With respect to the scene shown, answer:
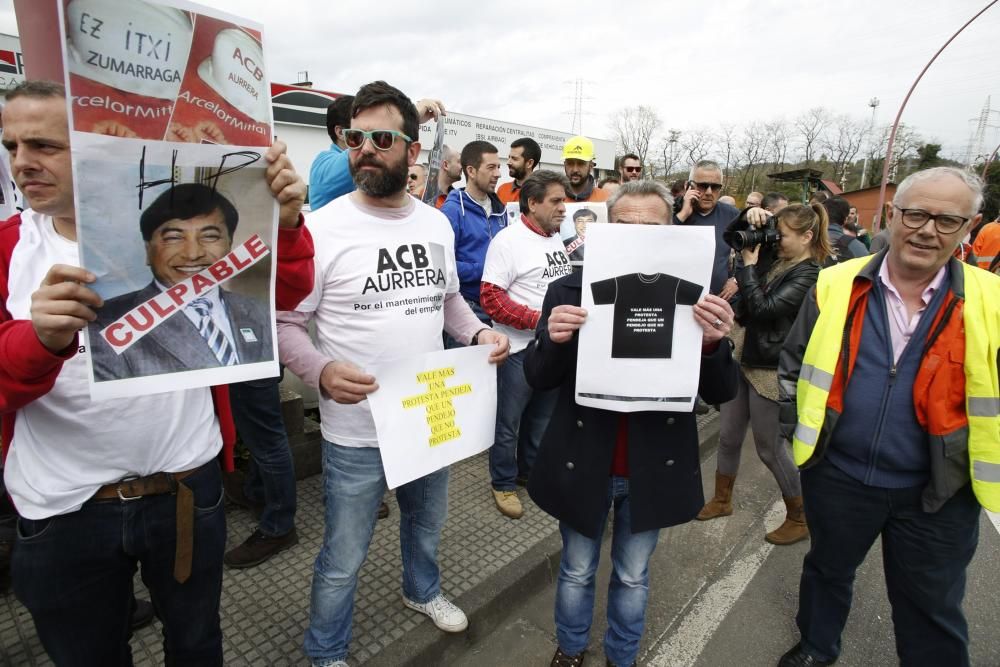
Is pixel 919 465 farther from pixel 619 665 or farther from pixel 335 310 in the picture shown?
pixel 335 310

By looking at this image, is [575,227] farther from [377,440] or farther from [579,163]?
[377,440]

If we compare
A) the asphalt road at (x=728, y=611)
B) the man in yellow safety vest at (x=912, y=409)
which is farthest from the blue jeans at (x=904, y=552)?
the asphalt road at (x=728, y=611)

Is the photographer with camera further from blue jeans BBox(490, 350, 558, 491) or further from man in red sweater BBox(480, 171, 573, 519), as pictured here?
blue jeans BBox(490, 350, 558, 491)

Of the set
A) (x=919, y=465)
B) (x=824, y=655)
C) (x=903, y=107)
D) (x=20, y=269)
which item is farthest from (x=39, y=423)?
(x=903, y=107)

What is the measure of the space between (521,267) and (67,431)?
2463 mm

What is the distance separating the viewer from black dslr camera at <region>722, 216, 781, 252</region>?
129 inches

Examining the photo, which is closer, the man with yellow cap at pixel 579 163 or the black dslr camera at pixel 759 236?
the black dslr camera at pixel 759 236

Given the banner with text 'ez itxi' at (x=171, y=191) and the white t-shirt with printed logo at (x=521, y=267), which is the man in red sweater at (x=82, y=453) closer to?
the banner with text 'ez itxi' at (x=171, y=191)

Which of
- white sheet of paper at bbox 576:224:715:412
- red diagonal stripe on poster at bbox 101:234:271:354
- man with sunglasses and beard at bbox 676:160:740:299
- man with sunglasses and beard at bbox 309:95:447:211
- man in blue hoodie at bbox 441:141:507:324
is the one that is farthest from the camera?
man with sunglasses and beard at bbox 676:160:740:299

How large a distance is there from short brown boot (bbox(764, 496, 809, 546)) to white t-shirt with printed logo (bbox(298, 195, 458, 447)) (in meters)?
2.75

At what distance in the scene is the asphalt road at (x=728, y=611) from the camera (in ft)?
8.68

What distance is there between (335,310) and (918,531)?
2.30 metres

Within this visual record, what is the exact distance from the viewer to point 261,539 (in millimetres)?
3020

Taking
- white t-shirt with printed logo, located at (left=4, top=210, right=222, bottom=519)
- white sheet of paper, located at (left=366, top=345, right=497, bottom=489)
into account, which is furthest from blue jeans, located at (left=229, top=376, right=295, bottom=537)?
white t-shirt with printed logo, located at (left=4, top=210, right=222, bottom=519)
